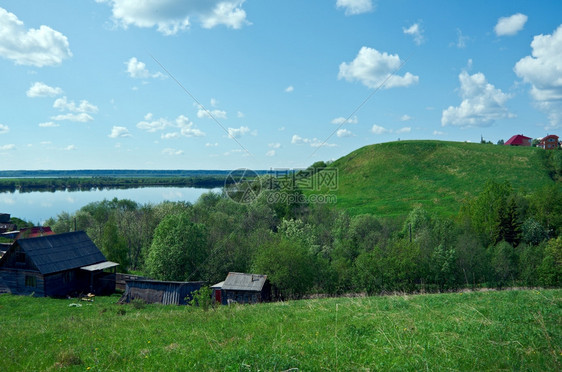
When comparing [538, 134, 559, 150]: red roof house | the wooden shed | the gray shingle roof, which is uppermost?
[538, 134, 559, 150]: red roof house

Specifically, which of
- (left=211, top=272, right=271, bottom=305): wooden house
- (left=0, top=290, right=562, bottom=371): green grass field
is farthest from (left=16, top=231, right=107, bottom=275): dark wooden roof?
(left=0, top=290, right=562, bottom=371): green grass field

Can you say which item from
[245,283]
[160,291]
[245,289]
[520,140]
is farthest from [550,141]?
[160,291]

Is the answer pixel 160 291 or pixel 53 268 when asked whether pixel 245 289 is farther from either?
pixel 53 268

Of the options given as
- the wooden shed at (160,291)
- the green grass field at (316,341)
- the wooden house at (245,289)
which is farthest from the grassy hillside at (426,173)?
the green grass field at (316,341)

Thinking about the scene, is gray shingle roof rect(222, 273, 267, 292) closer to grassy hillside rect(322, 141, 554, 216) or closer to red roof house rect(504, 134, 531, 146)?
grassy hillside rect(322, 141, 554, 216)

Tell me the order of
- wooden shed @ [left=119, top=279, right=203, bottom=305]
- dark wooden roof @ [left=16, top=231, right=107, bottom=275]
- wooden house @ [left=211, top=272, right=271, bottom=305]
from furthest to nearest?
dark wooden roof @ [left=16, top=231, right=107, bottom=275], wooden shed @ [left=119, top=279, right=203, bottom=305], wooden house @ [left=211, top=272, right=271, bottom=305]

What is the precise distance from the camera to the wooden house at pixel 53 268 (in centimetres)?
3150

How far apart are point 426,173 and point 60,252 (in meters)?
80.2

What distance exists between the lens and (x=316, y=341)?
9281 millimetres

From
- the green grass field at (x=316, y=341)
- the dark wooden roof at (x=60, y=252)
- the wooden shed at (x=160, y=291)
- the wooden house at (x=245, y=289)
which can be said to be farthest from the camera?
the dark wooden roof at (x=60, y=252)

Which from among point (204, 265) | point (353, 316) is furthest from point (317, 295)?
point (353, 316)

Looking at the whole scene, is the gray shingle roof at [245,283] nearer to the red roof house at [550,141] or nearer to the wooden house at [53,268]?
the wooden house at [53,268]

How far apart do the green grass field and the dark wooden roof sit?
21.8 metres

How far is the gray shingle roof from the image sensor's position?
2963 cm
